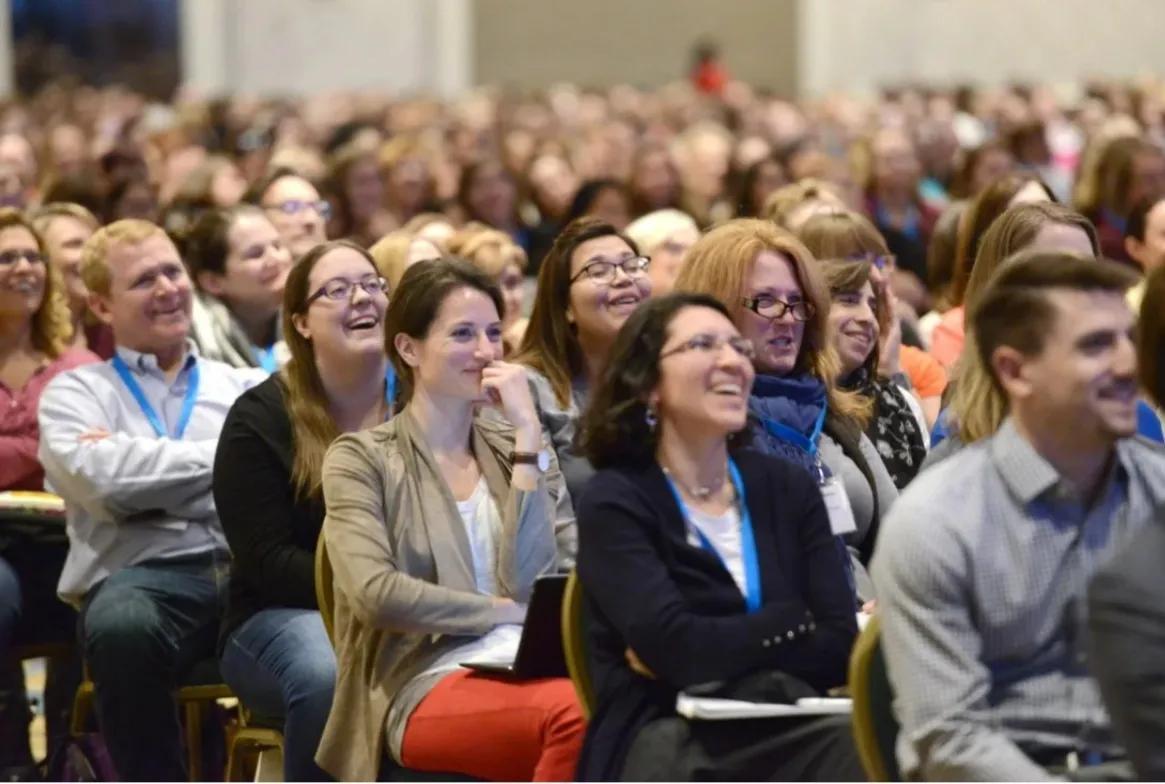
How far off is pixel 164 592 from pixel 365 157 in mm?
4694

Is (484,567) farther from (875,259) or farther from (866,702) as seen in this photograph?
(875,259)

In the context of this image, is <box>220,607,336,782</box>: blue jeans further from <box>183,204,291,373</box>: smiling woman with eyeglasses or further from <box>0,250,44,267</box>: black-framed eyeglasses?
<box>183,204,291,373</box>: smiling woman with eyeglasses

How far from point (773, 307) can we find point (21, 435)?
6.82 ft

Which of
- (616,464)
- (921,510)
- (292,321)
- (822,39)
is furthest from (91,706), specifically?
(822,39)

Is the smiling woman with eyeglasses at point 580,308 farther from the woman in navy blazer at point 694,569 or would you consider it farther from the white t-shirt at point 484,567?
the woman in navy blazer at point 694,569

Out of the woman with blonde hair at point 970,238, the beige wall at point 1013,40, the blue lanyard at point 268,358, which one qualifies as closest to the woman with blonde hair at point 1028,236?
the woman with blonde hair at point 970,238

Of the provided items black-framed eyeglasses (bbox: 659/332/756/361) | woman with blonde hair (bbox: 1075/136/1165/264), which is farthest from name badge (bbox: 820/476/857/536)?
woman with blonde hair (bbox: 1075/136/1165/264)

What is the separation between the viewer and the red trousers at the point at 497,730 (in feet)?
12.7

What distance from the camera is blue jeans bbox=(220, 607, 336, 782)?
4.38 meters

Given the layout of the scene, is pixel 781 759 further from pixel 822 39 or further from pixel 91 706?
pixel 822 39

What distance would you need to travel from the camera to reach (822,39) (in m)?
25.1

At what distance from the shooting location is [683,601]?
3486mm

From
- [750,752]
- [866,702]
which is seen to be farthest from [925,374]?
[866,702]

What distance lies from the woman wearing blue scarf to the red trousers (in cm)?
79
